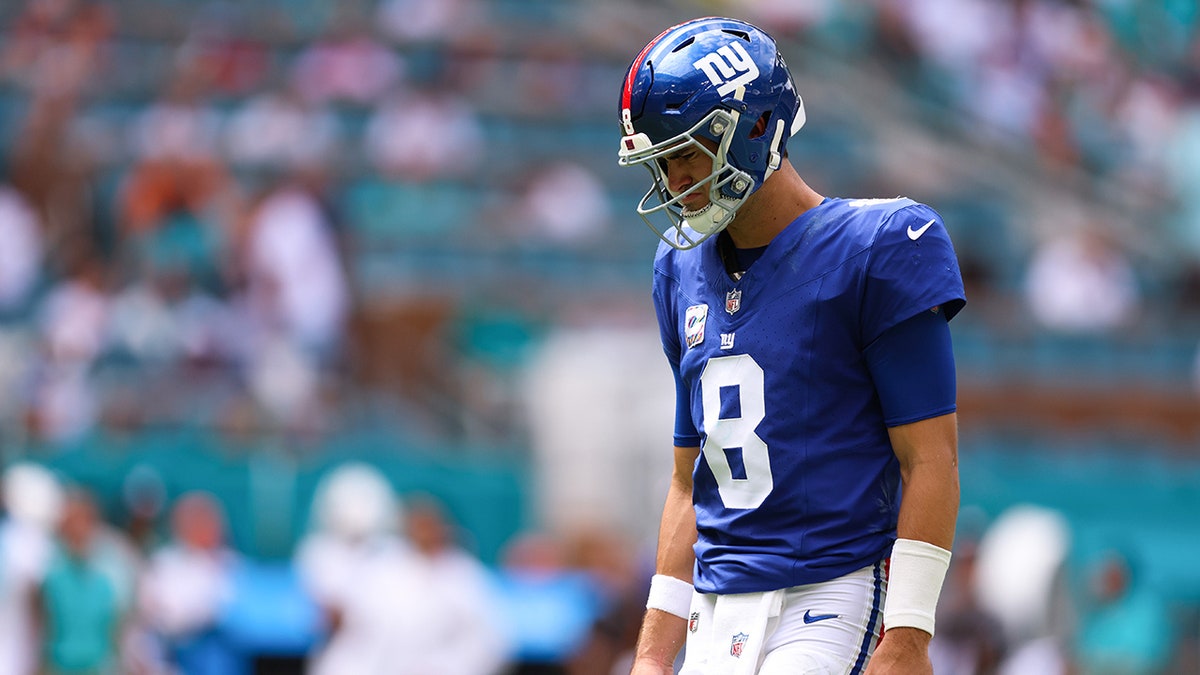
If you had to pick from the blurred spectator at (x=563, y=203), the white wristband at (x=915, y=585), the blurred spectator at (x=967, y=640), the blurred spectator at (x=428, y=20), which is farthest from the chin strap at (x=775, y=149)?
the blurred spectator at (x=428, y=20)

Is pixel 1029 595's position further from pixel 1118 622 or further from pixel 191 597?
pixel 191 597

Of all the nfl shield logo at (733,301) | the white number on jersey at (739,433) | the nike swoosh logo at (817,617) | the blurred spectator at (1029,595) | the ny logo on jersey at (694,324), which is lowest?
the blurred spectator at (1029,595)

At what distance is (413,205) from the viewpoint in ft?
48.6

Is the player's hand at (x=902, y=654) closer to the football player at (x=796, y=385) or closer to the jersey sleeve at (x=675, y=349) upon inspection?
the football player at (x=796, y=385)

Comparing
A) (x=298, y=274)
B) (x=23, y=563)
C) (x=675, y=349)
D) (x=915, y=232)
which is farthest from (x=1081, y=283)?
(x=915, y=232)

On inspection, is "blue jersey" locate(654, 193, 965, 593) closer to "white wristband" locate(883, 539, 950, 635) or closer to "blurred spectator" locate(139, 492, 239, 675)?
"white wristband" locate(883, 539, 950, 635)

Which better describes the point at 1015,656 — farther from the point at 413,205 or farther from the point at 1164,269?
the point at 1164,269

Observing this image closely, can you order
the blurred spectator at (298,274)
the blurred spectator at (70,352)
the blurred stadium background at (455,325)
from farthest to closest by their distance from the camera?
the blurred spectator at (298,274), the blurred spectator at (70,352), the blurred stadium background at (455,325)

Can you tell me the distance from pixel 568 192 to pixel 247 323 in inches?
160

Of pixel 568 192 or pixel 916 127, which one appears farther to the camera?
pixel 916 127

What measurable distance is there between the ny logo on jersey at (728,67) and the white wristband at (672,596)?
104cm

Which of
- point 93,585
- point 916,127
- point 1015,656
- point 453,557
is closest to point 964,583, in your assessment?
point 1015,656

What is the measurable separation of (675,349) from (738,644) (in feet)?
2.30

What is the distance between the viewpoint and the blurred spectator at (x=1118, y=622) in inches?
407
